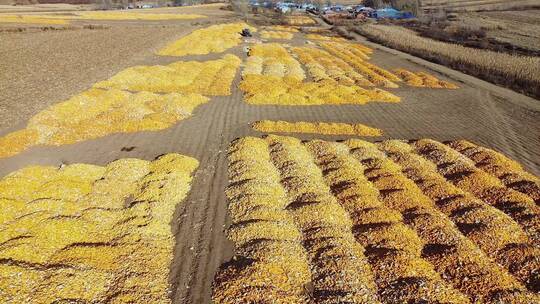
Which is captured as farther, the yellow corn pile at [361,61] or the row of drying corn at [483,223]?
the yellow corn pile at [361,61]

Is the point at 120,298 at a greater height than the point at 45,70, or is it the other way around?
the point at 45,70

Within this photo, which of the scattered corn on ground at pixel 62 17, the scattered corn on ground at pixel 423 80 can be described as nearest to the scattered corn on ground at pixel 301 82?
the scattered corn on ground at pixel 423 80

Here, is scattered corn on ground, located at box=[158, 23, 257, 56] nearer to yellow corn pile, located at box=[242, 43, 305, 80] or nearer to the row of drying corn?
yellow corn pile, located at box=[242, 43, 305, 80]

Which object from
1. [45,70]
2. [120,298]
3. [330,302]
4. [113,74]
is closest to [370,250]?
[330,302]

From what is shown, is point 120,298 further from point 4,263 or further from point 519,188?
point 519,188

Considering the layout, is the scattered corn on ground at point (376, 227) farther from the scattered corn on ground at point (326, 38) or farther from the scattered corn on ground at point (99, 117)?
the scattered corn on ground at point (326, 38)

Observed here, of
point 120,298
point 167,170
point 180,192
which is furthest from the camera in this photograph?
point 167,170
